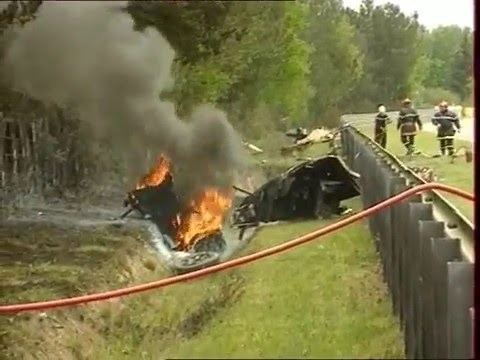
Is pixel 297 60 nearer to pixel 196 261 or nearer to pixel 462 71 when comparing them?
pixel 462 71

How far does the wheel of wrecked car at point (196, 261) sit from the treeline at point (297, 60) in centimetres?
20

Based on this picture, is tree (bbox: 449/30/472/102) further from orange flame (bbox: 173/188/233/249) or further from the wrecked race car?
orange flame (bbox: 173/188/233/249)

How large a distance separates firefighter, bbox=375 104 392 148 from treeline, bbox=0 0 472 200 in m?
0.02

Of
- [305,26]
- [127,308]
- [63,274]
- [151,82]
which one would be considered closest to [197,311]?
[127,308]

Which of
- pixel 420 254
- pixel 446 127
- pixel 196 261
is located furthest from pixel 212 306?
pixel 446 127

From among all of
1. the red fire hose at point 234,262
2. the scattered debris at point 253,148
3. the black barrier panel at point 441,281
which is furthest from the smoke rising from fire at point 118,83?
the black barrier panel at point 441,281

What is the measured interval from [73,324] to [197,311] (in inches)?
9.3

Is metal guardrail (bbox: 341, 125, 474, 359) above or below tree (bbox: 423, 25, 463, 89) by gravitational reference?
below

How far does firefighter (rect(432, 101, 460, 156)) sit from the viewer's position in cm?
131

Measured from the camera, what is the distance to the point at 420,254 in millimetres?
1258

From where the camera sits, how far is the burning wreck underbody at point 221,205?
4.50 feet

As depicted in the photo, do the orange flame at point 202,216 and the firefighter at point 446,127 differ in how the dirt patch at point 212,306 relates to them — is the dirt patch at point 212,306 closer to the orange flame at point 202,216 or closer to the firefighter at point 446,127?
the orange flame at point 202,216

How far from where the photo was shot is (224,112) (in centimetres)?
138

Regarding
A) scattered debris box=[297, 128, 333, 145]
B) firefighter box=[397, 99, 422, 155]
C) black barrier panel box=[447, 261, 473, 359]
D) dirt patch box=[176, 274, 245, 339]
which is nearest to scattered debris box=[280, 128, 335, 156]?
scattered debris box=[297, 128, 333, 145]
